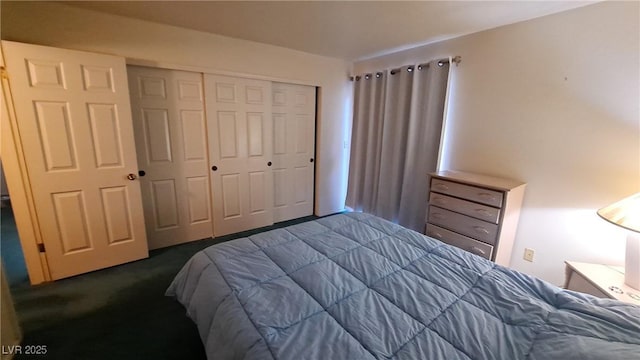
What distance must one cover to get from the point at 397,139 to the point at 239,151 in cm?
193

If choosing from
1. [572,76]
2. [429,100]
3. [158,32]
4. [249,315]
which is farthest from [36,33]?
[572,76]

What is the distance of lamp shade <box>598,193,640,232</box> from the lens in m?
1.39

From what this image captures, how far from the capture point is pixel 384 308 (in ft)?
3.65

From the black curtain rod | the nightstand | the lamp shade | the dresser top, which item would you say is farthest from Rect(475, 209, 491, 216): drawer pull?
the black curtain rod

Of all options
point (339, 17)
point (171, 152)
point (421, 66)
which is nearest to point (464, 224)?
point (421, 66)

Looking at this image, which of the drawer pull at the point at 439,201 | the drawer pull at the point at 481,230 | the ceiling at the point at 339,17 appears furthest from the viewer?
the drawer pull at the point at 439,201

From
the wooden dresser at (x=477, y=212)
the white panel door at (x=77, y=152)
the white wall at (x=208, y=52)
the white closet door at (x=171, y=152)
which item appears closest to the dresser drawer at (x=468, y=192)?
the wooden dresser at (x=477, y=212)

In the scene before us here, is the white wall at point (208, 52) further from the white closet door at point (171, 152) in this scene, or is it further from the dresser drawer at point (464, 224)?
the dresser drawer at point (464, 224)

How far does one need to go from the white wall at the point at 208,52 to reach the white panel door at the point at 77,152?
0.90ft

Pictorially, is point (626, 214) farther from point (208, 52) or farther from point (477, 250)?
point (208, 52)

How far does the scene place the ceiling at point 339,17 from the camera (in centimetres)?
198

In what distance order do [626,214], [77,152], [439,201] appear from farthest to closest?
[439,201], [77,152], [626,214]

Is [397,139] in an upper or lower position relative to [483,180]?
upper

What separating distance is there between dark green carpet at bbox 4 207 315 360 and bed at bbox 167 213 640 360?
395mm
